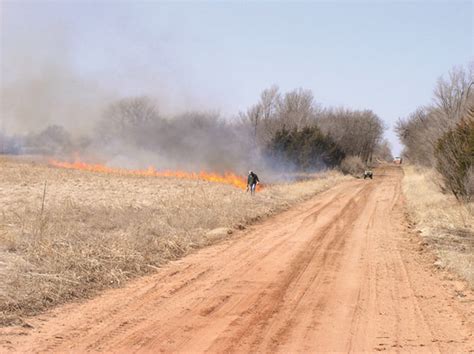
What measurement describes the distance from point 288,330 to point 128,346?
216 cm

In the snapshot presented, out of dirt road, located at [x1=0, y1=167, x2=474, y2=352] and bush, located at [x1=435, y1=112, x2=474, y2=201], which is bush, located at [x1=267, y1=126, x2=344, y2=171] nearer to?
bush, located at [x1=435, y1=112, x2=474, y2=201]

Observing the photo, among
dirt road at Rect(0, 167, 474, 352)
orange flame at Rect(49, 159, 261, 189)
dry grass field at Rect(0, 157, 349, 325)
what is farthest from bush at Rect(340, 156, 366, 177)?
dirt road at Rect(0, 167, 474, 352)

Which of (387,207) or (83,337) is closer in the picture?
(83,337)

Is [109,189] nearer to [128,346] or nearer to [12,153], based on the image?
[128,346]

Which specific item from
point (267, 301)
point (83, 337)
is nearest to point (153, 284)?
point (267, 301)

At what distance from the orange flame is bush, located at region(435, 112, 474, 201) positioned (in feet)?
54.2

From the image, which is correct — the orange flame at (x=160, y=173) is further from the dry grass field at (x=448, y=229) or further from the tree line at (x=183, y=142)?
the dry grass field at (x=448, y=229)

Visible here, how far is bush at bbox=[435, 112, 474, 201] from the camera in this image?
21.5m

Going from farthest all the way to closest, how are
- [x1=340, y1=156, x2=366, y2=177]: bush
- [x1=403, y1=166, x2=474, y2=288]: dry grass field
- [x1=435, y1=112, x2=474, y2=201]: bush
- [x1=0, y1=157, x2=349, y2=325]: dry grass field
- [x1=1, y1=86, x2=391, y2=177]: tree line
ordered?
[x1=340, y1=156, x2=366, y2=177]: bush → [x1=1, y1=86, x2=391, y2=177]: tree line → [x1=435, y1=112, x2=474, y2=201]: bush → [x1=403, y1=166, x2=474, y2=288]: dry grass field → [x1=0, y1=157, x2=349, y2=325]: dry grass field

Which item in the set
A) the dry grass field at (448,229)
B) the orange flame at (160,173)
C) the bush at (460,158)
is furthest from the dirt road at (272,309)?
the orange flame at (160,173)

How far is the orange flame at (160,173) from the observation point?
42.5 m

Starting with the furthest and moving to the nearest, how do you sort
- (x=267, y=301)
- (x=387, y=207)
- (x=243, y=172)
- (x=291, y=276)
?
(x=243, y=172) < (x=387, y=207) < (x=291, y=276) < (x=267, y=301)

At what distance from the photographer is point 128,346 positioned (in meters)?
6.18

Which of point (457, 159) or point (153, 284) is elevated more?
point (457, 159)
